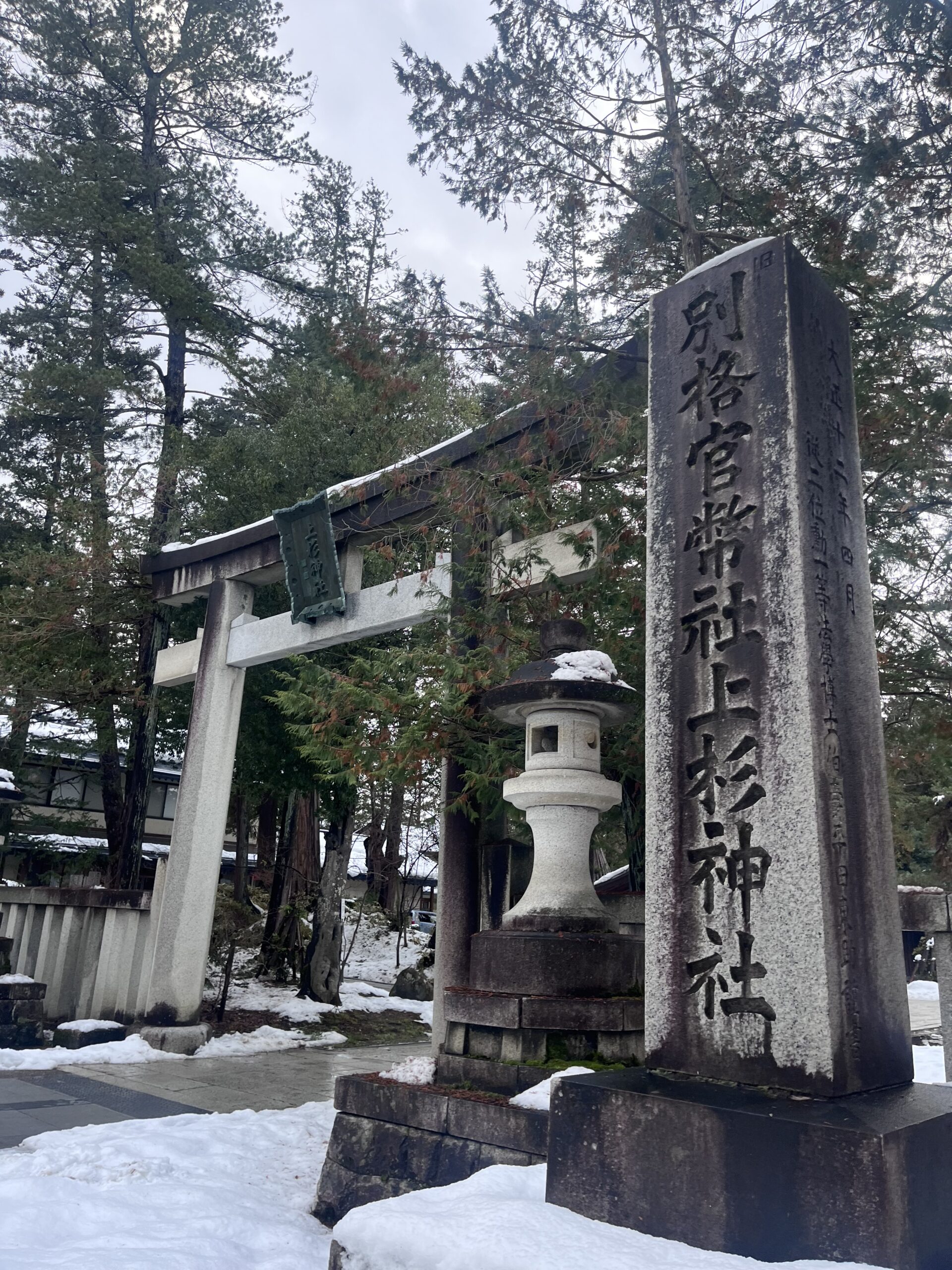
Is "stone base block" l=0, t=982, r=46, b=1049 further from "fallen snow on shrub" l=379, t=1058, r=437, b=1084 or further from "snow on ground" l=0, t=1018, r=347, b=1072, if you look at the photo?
"fallen snow on shrub" l=379, t=1058, r=437, b=1084

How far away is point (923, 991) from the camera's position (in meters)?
13.5

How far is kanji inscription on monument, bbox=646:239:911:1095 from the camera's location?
2.78 metres

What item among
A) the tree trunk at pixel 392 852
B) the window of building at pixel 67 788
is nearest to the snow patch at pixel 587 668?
the tree trunk at pixel 392 852

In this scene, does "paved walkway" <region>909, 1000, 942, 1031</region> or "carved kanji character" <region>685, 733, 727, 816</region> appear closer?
"carved kanji character" <region>685, 733, 727, 816</region>

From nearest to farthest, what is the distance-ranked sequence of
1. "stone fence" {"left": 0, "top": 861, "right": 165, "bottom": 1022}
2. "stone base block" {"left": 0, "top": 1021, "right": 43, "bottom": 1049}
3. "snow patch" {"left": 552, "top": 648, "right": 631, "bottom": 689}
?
"snow patch" {"left": 552, "top": 648, "right": 631, "bottom": 689} → "stone base block" {"left": 0, "top": 1021, "right": 43, "bottom": 1049} → "stone fence" {"left": 0, "top": 861, "right": 165, "bottom": 1022}

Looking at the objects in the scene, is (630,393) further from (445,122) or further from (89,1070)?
(89,1070)

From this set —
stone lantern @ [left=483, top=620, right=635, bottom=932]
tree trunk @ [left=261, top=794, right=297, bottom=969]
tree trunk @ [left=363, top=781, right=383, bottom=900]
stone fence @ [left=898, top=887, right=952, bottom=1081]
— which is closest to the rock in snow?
tree trunk @ [left=261, top=794, right=297, bottom=969]

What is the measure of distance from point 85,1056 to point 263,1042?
213 centimetres

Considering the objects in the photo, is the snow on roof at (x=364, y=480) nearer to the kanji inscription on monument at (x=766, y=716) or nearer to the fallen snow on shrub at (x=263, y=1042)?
the kanji inscription on monument at (x=766, y=716)

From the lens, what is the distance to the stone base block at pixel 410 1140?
4270 millimetres

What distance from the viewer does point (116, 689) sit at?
12062 millimetres

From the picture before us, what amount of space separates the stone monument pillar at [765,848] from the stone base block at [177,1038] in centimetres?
796

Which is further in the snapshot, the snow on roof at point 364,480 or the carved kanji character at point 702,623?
the snow on roof at point 364,480

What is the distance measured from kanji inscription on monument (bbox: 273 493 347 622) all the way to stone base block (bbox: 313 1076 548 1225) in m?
5.26
